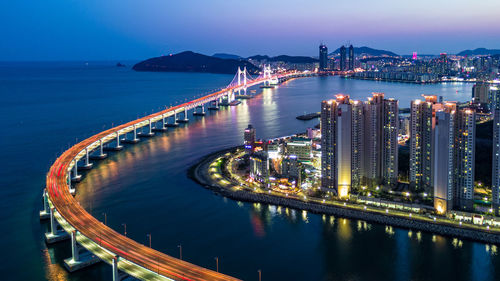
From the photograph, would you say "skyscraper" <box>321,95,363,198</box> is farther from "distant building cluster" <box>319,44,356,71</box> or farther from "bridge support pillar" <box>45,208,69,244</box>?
"distant building cluster" <box>319,44,356,71</box>

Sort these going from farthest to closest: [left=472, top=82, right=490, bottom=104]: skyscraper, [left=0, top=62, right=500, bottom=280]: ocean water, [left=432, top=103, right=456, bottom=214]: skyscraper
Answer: [left=472, top=82, right=490, bottom=104]: skyscraper → [left=432, top=103, right=456, bottom=214]: skyscraper → [left=0, top=62, right=500, bottom=280]: ocean water

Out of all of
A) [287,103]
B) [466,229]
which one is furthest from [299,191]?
[287,103]

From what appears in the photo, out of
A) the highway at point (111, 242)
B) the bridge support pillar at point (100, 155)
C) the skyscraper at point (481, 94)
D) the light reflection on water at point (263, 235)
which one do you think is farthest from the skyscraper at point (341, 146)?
the skyscraper at point (481, 94)

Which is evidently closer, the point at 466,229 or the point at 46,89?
the point at 466,229

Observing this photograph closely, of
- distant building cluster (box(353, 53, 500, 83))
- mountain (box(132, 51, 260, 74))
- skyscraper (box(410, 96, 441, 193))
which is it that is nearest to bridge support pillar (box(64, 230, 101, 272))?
skyscraper (box(410, 96, 441, 193))

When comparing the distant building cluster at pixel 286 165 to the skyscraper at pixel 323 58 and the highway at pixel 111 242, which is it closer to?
the highway at pixel 111 242

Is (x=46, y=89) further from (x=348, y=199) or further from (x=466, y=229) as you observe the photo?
(x=466, y=229)

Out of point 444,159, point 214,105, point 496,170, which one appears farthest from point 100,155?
point 214,105

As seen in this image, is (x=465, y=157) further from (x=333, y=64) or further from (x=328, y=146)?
(x=333, y=64)
